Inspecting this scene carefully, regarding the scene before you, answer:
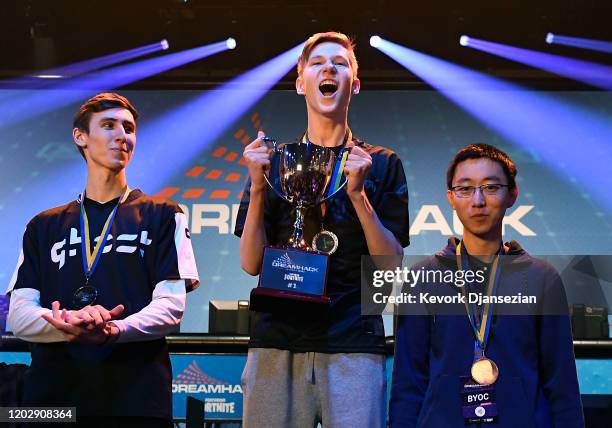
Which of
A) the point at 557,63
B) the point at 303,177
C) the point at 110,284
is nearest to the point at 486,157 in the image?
the point at 303,177

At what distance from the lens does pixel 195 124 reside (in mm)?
6570

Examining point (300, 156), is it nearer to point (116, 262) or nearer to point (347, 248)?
point (347, 248)

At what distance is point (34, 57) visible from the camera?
21.4 ft

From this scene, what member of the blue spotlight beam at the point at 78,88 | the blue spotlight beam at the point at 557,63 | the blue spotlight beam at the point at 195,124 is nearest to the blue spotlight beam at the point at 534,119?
the blue spotlight beam at the point at 557,63

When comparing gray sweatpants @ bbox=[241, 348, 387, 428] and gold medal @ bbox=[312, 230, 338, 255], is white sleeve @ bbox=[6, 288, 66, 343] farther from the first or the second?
gold medal @ bbox=[312, 230, 338, 255]

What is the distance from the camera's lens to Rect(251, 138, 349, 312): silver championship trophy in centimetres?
254

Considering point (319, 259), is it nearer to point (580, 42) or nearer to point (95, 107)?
point (95, 107)

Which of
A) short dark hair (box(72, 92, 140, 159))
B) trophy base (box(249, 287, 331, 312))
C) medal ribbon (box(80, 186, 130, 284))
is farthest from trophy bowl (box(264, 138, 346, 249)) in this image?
short dark hair (box(72, 92, 140, 159))

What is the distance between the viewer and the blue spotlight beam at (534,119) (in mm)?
6305

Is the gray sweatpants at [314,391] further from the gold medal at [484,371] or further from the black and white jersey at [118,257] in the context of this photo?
the black and white jersey at [118,257]

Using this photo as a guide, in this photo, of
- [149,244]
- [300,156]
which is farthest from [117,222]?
[300,156]

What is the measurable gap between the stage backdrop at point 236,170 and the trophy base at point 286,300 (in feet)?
12.1

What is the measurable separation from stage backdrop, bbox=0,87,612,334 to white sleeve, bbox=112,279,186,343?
3412 mm

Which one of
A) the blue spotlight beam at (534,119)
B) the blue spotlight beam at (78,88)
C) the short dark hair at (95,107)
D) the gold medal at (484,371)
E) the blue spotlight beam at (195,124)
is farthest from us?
the blue spotlight beam at (78,88)
